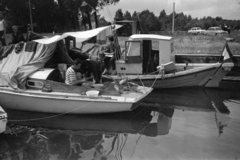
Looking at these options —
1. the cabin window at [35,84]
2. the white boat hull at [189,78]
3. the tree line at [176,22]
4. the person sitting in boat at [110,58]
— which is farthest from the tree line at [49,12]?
the cabin window at [35,84]

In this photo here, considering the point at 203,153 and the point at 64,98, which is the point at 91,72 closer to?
the point at 64,98

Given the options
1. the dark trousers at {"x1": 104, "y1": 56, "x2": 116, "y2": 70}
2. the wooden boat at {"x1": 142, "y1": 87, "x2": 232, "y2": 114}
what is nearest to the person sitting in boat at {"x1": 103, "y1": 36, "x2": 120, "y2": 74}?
the dark trousers at {"x1": 104, "y1": 56, "x2": 116, "y2": 70}

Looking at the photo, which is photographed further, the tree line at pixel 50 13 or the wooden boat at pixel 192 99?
the tree line at pixel 50 13

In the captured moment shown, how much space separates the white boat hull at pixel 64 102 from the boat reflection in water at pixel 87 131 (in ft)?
0.98

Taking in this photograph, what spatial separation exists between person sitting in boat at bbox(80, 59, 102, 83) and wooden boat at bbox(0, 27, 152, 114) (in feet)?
2.41

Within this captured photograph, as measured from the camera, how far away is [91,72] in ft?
30.0

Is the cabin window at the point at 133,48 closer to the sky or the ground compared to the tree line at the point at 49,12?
closer to the ground

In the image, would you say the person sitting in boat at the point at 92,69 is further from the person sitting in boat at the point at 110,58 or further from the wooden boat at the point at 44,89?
the person sitting in boat at the point at 110,58

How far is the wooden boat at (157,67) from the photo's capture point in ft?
34.9

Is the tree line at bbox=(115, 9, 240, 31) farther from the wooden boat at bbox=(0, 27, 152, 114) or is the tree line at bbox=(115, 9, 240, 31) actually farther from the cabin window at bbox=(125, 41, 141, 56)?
the wooden boat at bbox=(0, 27, 152, 114)

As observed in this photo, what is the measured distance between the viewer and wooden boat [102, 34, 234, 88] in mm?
10633

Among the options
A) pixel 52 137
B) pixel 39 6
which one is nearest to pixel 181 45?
pixel 52 137

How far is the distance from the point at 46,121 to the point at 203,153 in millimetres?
5045

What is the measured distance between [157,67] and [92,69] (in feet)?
10.5
